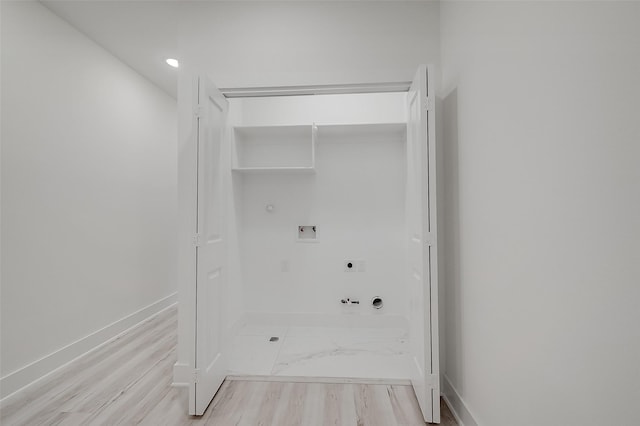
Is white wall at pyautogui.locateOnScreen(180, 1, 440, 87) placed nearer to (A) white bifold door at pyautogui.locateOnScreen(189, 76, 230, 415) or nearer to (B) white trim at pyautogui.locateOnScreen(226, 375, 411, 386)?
(A) white bifold door at pyautogui.locateOnScreen(189, 76, 230, 415)

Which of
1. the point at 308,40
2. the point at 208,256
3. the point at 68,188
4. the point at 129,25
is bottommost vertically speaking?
the point at 208,256

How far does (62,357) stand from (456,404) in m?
2.85

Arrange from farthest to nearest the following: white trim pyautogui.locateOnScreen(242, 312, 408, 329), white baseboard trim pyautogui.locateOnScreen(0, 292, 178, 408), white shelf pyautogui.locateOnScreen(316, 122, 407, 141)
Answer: white trim pyautogui.locateOnScreen(242, 312, 408, 329), white shelf pyautogui.locateOnScreen(316, 122, 407, 141), white baseboard trim pyautogui.locateOnScreen(0, 292, 178, 408)

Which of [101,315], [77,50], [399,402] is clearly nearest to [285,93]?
[77,50]

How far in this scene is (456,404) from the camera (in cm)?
175

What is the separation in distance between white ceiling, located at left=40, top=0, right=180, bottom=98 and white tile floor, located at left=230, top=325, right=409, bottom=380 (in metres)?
2.76

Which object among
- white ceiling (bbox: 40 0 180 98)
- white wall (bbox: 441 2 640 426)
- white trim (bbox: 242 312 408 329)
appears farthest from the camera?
white trim (bbox: 242 312 408 329)

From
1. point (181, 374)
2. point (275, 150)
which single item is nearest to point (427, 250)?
point (181, 374)

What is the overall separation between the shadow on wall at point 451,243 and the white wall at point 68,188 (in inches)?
111

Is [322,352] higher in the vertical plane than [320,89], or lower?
lower

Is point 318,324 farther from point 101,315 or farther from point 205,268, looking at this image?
point 101,315

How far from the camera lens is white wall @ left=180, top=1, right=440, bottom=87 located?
2.04 m

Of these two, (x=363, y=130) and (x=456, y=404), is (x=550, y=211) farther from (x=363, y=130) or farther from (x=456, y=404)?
(x=363, y=130)

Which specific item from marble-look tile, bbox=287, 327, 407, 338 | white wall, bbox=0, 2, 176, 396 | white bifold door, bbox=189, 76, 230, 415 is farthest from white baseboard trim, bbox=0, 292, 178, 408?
marble-look tile, bbox=287, 327, 407, 338
